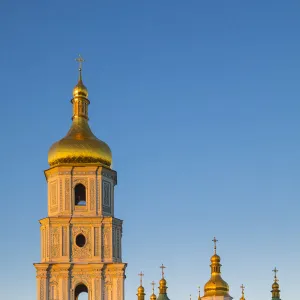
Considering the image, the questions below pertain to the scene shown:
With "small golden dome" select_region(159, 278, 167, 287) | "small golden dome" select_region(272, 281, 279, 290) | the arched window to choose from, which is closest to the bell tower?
the arched window

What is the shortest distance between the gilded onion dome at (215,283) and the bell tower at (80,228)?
11644mm

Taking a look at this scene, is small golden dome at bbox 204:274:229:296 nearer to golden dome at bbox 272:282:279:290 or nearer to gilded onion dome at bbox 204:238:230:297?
gilded onion dome at bbox 204:238:230:297

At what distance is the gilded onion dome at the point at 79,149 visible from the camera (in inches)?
2111

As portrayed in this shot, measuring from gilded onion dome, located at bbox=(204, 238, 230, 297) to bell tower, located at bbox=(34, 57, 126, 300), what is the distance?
11644 mm

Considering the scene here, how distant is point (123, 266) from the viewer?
51375 mm

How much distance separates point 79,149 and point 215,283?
14.4 m

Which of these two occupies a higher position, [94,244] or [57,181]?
[57,181]

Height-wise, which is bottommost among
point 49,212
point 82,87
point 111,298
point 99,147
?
point 111,298

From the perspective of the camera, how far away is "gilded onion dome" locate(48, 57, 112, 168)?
53.6 m

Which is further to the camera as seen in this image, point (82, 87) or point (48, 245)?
point (82, 87)

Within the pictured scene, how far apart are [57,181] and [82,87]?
6.09 m

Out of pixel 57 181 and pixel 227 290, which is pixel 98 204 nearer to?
pixel 57 181

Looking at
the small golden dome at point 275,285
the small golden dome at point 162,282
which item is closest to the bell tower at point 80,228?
the small golden dome at point 162,282

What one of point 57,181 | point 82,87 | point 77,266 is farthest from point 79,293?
point 82,87
